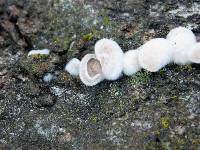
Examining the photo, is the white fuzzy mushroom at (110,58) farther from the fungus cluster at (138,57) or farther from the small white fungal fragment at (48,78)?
the small white fungal fragment at (48,78)

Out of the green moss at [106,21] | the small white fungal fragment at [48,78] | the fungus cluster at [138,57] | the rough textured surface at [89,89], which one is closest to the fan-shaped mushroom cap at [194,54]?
the fungus cluster at [138,57]

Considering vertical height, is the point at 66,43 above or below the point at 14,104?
above

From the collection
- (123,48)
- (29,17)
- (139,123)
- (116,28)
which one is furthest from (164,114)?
(29,17)

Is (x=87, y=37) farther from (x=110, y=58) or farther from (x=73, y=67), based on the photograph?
A: (x=110, y=58)

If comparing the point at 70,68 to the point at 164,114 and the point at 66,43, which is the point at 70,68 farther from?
the point at 164,114

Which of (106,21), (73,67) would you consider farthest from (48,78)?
(106,21)

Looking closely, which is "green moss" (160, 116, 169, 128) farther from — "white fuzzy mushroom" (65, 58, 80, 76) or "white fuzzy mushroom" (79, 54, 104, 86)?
"white fuzzy mushroom" (65, 58, 80, 76)
